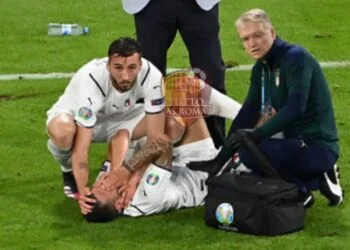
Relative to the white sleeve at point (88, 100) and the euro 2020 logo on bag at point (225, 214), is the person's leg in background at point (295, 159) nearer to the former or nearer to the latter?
the euro 2020 logo on bag at point (225, 214)

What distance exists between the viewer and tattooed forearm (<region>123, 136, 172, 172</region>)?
22.7ft

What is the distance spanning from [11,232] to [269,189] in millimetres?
1391

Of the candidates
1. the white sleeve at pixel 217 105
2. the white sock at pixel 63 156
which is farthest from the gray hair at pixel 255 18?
the white sock at pixel 63 156

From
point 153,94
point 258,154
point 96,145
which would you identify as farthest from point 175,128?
point 96,145

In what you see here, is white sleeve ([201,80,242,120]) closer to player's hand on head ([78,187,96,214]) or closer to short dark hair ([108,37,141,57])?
short dark hair ([108,37,141,57])

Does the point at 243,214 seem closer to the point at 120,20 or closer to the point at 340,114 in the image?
the point at 340,114

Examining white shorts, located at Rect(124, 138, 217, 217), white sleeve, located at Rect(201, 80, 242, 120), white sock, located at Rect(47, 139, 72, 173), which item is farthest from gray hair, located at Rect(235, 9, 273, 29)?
white sock, located at Rect(47, 139, 72, 173)

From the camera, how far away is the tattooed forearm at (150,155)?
6.91m

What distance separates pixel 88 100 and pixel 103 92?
11 centimetres

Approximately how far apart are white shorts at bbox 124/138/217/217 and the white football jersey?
14.8 inches

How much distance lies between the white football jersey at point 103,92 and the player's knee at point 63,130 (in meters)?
0.07

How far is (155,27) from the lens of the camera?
7.74m

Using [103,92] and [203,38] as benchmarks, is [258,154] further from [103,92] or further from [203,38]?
[203,38]

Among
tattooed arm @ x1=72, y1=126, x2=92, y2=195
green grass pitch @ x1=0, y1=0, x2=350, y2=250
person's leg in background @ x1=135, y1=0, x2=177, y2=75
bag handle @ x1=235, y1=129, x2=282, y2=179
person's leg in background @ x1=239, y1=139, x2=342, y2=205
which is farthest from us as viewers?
person's leg in background @ x1=135, y1=0, x2=177, y2=75
